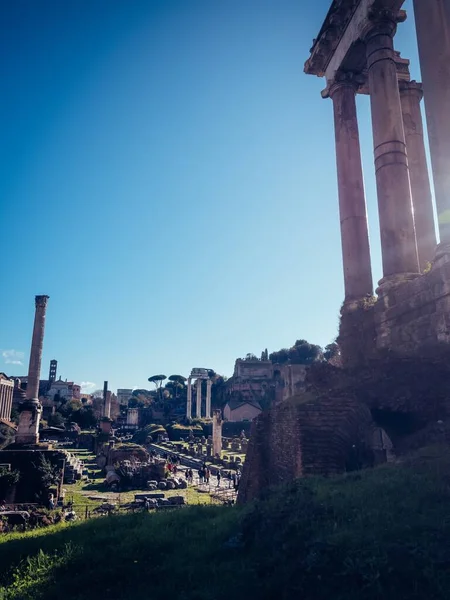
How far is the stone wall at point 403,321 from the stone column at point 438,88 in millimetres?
878

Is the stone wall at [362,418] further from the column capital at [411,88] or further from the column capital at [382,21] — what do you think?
the column capital at [411,88]

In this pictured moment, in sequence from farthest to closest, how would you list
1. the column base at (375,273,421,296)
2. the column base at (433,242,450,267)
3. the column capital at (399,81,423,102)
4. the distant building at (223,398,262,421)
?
the distant building at (223,398,262,421) < the column capital at (399,81,423,102) < the column base at (375,273,421,296) < the column base at (433,242,450,267)

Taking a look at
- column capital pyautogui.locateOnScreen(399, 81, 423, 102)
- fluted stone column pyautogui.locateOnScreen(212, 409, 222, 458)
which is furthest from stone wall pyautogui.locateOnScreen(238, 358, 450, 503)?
fluted stone column pyautogui.locateOnScreen(212, 409, 222, 458)

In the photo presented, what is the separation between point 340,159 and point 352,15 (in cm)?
381

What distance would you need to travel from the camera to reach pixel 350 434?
8430 millimetres

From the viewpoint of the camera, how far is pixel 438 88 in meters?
9.34

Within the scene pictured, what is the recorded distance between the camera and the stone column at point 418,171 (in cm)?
1362

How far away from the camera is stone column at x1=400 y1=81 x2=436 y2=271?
1362 centimetres

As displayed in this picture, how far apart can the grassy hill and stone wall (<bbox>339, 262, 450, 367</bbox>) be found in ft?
9.94

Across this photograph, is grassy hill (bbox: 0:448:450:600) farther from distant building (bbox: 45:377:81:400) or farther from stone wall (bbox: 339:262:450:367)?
distant building (bbox: 45:377:81:400)

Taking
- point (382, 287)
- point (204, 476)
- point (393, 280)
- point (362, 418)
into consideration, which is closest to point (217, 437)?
point (204, 476)

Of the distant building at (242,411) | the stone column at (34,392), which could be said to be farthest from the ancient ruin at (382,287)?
the distant building at (242,411)

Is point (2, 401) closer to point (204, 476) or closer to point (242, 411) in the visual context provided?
point (242, 411)

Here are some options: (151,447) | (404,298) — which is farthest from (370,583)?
(151,447)
